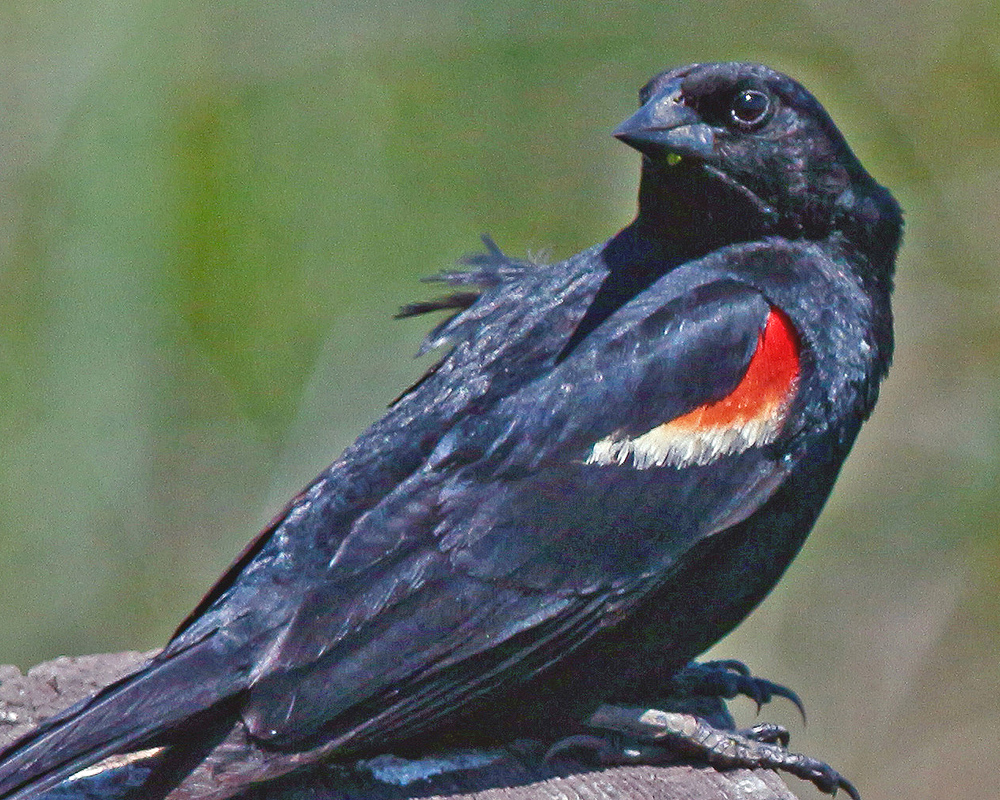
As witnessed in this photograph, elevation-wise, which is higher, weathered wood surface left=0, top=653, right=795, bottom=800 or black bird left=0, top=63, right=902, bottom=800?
black bird left=0, top=63, right=902, bottom=800

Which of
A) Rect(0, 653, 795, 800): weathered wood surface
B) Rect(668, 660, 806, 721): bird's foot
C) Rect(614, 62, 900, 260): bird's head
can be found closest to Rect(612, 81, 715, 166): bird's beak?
Rect(614, 62, 900, 260): bird's head

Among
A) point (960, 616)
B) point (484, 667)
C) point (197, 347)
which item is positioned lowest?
point (484, 667)

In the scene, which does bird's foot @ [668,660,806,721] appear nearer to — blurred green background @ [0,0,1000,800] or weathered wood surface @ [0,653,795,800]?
weathered wood surface @ [0,653,795,800]

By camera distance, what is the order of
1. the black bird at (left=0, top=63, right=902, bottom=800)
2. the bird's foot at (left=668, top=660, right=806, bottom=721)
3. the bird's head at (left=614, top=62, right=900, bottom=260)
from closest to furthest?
the black bird at (left=0, top=63, right=902, bottom=800) < the bird's head at (left=614, top=62, right=900, bottom=260) < the bird's foot at (left=668, top=660, right=806, bottom=721)

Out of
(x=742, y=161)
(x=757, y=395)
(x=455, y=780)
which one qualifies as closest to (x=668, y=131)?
(x=742, y=161)

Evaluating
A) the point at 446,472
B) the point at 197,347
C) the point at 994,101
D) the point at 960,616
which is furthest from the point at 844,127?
the point at 446,472

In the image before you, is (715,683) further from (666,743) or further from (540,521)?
(540,521)

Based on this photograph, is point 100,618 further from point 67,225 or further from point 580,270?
point 580,270

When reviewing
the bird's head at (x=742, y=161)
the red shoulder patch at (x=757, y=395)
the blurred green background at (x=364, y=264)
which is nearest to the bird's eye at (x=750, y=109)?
the bird's head at (x=742, y=161)
